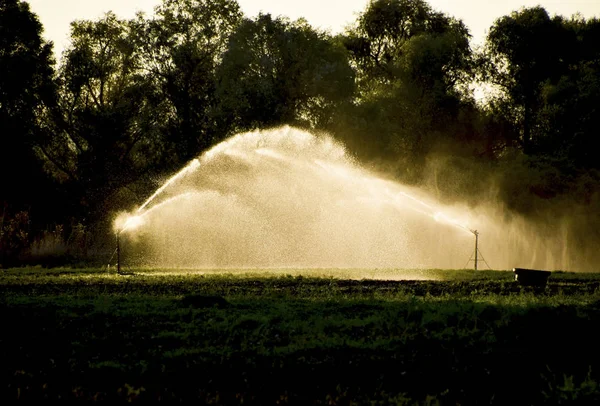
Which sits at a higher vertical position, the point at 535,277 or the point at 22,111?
the point at 22,111

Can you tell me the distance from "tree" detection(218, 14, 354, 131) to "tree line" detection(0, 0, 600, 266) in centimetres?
10

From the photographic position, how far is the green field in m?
13.2

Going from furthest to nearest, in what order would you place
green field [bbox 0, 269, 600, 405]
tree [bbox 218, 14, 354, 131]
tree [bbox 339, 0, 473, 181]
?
tree [bbox 339, 0, 473, 181], tree [bbox 218, 14, 354, 131], green field [bbox 0, 269, 600, 405]

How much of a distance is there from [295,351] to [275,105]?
40182 mm

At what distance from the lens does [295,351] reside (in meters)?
15.1

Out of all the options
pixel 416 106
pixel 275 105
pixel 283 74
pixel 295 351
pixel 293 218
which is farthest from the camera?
pixel 293 218

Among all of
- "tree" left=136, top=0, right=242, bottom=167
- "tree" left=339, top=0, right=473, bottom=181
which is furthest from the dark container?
"tree" left=136, top=0, right=242, bottom=167

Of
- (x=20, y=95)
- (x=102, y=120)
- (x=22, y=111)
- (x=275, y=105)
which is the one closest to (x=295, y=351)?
(x=275, y=105)

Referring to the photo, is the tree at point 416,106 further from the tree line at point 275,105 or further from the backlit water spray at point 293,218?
the backlit water spray at point 293,218

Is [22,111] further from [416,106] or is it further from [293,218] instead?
[416,106]

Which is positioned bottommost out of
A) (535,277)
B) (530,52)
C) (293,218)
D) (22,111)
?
(535,277)

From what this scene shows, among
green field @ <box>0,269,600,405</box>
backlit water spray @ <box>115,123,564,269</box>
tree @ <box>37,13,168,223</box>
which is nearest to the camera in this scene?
green field @ <box>0,269,600,405</box>

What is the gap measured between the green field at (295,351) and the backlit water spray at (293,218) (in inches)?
1273

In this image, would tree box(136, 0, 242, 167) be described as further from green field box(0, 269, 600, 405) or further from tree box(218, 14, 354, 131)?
green field box(0, 269, 600, 405)
